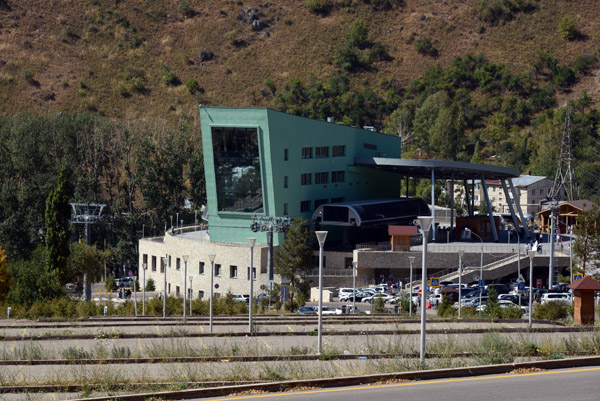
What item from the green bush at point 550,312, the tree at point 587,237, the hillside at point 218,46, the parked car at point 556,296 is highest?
the hillside at point 218,46

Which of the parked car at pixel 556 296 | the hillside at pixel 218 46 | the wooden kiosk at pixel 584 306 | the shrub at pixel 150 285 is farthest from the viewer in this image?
the hillside at pixel 218 46

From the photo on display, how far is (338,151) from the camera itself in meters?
78.6

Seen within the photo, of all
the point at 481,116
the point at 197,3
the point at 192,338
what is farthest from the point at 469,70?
the point at 192,338

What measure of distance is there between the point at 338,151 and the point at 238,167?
9.84 metres

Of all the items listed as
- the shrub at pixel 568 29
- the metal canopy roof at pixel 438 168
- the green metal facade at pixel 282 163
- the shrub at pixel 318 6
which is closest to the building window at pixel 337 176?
the green metal facade at pixel 282 163

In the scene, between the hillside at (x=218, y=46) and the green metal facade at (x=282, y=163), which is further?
the hillside at (x=218, y=46)

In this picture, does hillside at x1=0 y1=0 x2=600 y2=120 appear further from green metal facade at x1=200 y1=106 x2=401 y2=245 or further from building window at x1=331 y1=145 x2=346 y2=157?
green metal facade at x1=200 y1=106 x2=401 y2=245

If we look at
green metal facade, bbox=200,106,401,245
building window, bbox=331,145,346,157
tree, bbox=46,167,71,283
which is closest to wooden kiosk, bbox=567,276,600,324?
tree, bbox=46,167,71,283

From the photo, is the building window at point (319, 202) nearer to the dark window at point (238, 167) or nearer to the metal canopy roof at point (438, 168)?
the metal canopy roof at point (438, 168)

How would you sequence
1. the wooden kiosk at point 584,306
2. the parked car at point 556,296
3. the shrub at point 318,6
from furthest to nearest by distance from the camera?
the shrub at point 318,6, the parked car at point 556,296, the wooden kiosk at point 584,306

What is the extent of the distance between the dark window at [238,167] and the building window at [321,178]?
6.05 metres

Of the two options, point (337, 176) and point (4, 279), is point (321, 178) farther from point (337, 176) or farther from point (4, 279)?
point (4, 279)

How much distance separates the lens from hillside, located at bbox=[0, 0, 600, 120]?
145500mm

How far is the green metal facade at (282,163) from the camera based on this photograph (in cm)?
7150
